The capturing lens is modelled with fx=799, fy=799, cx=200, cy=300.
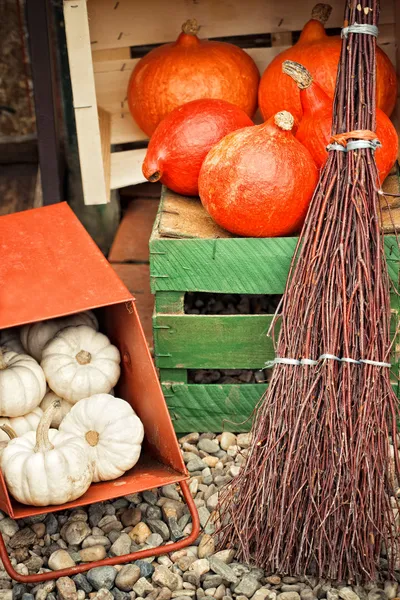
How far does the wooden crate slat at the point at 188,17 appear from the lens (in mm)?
3088

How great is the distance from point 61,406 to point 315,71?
1.38 meters

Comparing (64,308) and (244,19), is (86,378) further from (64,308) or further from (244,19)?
(244,19)

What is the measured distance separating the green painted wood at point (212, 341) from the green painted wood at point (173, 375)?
0.03m

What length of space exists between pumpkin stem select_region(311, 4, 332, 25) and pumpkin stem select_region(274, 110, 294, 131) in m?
0.70

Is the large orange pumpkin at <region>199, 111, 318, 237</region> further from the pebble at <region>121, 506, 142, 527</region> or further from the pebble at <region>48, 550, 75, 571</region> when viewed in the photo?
the pebble at <region>48, 550, 75, 571</region>

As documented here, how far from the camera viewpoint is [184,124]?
2.62m

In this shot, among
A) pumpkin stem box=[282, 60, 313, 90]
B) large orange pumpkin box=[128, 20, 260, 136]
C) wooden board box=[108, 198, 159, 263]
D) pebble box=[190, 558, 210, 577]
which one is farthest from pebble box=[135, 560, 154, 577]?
wooden board box=[108, 198, 159, 263]

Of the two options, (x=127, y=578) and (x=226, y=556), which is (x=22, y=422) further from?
(x=226, y=556)

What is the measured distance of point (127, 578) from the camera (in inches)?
77.9

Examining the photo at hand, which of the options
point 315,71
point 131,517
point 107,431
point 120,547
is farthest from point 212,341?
point 315,71

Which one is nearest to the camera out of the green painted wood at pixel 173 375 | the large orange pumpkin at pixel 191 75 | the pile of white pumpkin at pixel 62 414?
the pile of white pumpkin at pixel 62 414

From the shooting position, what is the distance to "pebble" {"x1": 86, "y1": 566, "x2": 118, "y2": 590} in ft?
6.47

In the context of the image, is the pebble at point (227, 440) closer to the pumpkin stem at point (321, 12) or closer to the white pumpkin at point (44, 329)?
the white pumpkin at point (44, 329)

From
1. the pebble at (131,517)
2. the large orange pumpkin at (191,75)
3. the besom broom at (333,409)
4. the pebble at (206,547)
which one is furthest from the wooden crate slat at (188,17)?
the pebble at (206,547)
